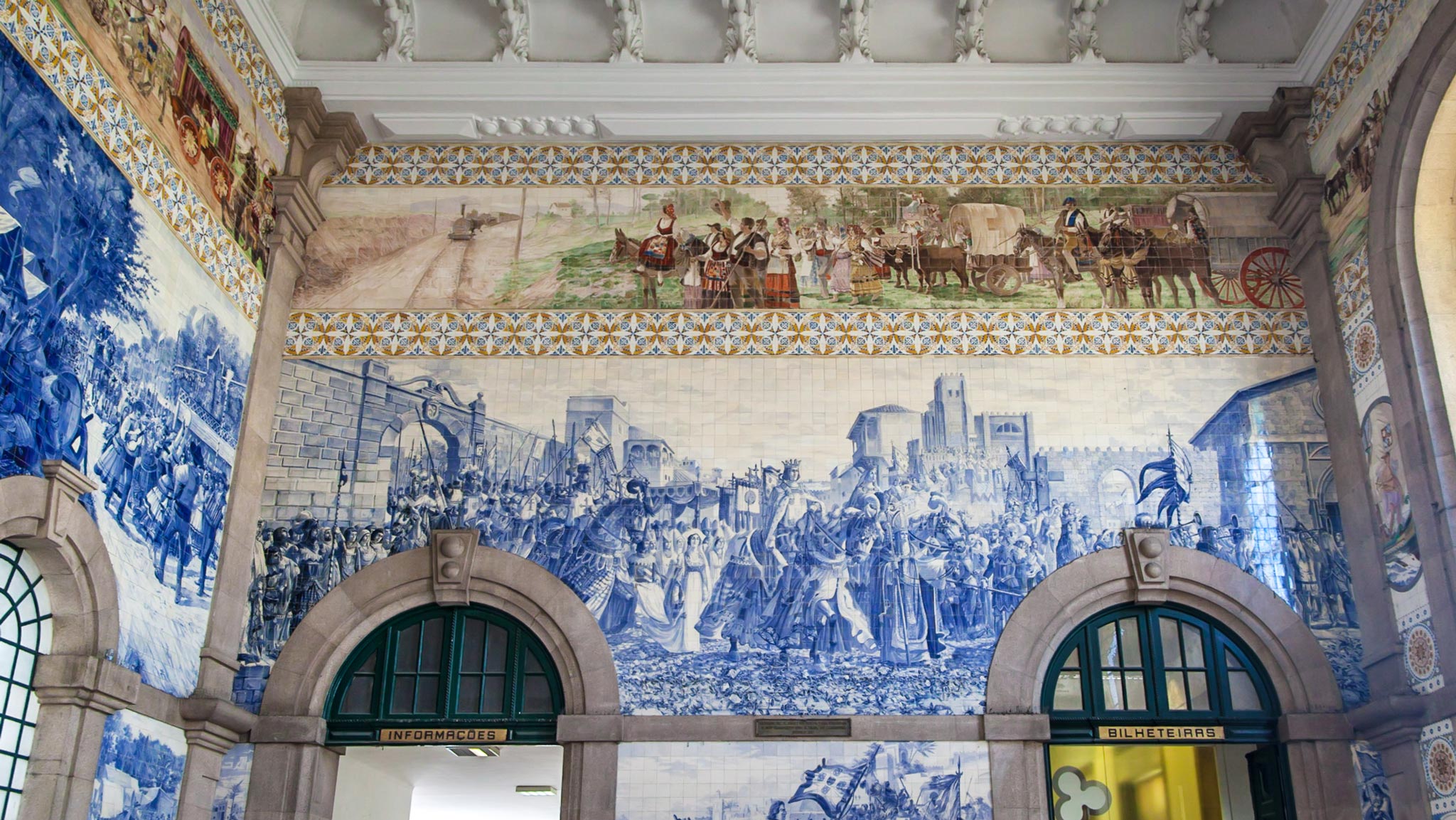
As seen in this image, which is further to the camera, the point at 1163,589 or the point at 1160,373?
the point at 1160,373

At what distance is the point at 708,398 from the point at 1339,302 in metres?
5.29

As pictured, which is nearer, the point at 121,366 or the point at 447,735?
the point at 121,366

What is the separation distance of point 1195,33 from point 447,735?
8.85 meters

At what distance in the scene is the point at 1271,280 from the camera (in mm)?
11102

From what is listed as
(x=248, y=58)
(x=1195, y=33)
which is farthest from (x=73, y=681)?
(x=1195, y=33)

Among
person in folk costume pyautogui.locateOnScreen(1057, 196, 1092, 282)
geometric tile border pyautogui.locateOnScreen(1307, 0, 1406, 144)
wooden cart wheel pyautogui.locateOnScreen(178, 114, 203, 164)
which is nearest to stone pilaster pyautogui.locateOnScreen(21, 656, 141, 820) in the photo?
wooden cart wheel pyautogui.locateOnScreen(178, 114, 203, 164)

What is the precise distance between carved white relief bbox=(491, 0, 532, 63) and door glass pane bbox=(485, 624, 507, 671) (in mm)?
5067

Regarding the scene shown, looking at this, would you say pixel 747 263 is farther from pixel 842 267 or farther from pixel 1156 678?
pixel 1156 678

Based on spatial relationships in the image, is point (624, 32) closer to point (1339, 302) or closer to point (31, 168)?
point (31, 168)

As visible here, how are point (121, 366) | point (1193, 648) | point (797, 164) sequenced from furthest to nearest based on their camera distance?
1. point (797, 164)
2. point (1193, 648)
3. point (121, 366)

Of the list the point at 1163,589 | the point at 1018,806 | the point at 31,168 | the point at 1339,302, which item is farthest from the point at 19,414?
the point at 1339,302

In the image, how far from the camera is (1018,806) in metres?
9.31

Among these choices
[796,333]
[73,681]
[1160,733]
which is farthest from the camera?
[796,333]

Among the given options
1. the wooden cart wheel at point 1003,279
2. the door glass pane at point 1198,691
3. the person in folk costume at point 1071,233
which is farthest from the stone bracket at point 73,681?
the person in folk costume at point 1071,233
